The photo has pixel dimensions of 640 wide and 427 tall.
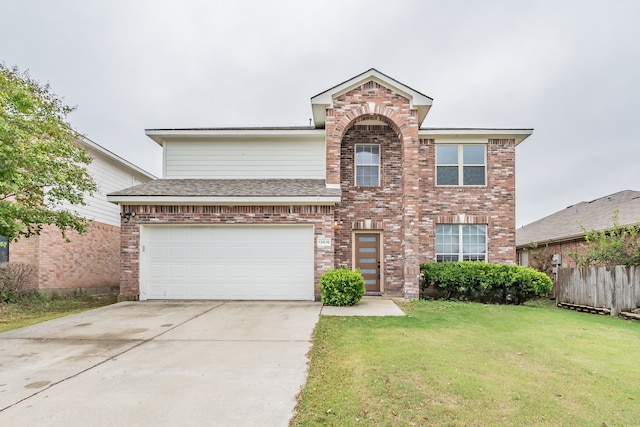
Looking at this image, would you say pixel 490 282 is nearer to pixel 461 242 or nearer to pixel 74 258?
pixel 461 242

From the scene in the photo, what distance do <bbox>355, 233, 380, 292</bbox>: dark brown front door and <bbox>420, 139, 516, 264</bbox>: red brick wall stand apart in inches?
65.8

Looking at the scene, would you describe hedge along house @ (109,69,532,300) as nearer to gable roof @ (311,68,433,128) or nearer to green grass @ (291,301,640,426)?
gable roof @ (311,68,433,128)

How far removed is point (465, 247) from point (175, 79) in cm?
1787

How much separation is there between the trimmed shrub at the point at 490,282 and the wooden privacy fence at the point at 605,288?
2.89 ft

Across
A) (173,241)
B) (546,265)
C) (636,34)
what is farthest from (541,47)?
(173,241)

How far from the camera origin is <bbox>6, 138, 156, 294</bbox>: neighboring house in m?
12.8

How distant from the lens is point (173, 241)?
39.8ft

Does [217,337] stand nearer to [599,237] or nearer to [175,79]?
[599,237]

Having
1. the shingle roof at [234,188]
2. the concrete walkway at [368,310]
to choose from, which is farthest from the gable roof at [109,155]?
the concrete walkway at [368,310]

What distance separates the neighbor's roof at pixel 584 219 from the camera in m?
15.1

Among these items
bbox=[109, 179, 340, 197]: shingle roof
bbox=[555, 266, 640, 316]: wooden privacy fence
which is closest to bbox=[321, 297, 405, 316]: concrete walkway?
bbox=[109, 179, 340, 197]: shingle roof

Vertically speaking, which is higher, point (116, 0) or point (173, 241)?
point (116, 0)

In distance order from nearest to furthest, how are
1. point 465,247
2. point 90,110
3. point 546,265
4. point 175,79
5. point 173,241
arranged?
point 173,241 < point 465,247 < point 546,265 < point 175,79 < point 90,110

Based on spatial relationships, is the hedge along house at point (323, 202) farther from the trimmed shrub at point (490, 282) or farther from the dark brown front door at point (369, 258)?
the trimmed shrub at point (490, 282)
